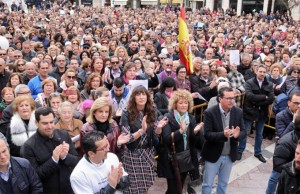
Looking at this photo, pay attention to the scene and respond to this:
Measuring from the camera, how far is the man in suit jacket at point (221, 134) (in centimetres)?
445

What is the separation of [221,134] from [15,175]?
2.41 meters

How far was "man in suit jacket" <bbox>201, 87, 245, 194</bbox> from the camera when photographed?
4.45m

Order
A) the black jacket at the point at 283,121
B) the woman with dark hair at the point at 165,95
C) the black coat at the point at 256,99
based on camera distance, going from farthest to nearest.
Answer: the black coat at the point at 256,99 → the woman with dark hair at the point at 165,95 → the black jacket at the point at 283,121

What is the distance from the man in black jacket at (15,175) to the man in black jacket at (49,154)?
20cm

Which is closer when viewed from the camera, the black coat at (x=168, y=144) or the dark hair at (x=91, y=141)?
the dark hair at (x=91, y=141)

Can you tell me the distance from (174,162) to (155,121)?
572mm

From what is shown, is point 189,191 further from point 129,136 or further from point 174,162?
point 129,136

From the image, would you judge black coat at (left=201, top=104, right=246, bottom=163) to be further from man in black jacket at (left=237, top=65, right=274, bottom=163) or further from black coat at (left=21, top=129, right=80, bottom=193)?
man in black jacket at (left=237, top=65, right=274, bottom=163)

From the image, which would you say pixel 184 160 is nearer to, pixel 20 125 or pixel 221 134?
pixel 221 134

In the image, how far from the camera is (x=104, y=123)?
4.11 metres

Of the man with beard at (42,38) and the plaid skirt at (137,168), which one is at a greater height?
the man with beard at (42,38)

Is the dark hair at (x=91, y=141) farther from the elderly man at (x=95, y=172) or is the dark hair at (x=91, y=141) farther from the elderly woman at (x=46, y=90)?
the elderly woman at (x=46, y=90)

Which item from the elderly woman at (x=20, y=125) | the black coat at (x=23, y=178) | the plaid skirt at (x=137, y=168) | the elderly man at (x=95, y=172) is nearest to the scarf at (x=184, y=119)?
the plaid skirt at (x=137, y=168)

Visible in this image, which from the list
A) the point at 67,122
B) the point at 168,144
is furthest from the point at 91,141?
the point at 168,144
